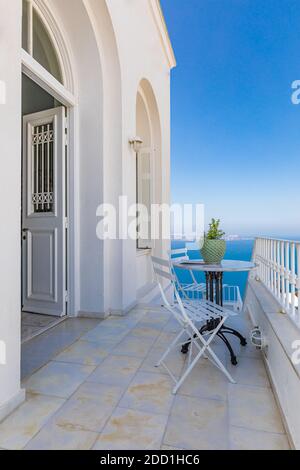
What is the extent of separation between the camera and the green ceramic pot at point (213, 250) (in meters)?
2.45

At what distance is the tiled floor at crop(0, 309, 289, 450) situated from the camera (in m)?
1.31

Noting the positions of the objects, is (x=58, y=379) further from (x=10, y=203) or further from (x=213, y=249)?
(x=213, y=249)

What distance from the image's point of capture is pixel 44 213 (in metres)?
3.27

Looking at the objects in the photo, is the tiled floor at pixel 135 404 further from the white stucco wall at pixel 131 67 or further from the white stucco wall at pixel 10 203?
the white stucco wall at pixel 131 67

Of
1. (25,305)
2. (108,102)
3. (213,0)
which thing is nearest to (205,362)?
(25,305)

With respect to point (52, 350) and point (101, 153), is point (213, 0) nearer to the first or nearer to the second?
point (101, 153)

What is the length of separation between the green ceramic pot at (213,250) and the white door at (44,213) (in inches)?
66.4

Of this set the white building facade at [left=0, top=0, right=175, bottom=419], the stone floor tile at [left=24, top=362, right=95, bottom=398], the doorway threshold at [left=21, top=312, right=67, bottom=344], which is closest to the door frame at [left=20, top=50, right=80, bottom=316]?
the white building facade at [left=0, top=0, right=175, bottom=419]

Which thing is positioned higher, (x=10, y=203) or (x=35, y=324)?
(x=10, y=203)

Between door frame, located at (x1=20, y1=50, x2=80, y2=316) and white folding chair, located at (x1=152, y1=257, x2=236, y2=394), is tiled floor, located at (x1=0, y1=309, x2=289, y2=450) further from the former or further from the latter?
door frame, located at (x1=20, y1=50, x2=80, y2=316)

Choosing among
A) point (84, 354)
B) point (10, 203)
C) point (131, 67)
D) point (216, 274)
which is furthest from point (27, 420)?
point (131, 67)

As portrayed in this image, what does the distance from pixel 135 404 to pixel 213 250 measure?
139 centimetres

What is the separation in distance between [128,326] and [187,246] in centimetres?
124

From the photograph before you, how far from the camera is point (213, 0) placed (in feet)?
22.5
